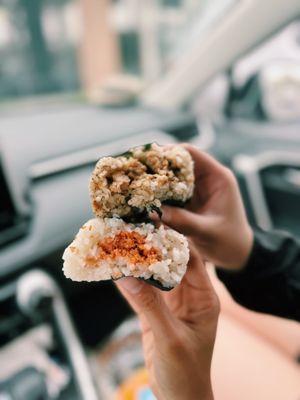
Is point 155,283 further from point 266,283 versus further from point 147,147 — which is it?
point 266,283

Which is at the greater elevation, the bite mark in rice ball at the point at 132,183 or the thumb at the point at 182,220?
the bite mark in rice ball at the point at 132,183

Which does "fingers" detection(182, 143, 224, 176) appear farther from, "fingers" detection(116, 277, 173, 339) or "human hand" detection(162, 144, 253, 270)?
"fingers" detection(116, 277, 173, 339)

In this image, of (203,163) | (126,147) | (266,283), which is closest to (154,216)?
(203,163)

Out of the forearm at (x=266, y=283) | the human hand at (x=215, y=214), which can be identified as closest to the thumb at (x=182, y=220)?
the human hand at (x=215, y=214)

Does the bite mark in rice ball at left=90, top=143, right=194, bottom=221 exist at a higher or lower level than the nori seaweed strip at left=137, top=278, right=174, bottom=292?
higher

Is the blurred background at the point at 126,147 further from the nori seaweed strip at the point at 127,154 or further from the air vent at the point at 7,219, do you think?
the nori seaweed strip at the point at 127,154

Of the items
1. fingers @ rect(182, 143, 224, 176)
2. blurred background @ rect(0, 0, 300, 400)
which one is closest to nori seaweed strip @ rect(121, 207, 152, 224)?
fingers @ rect(182, 143, 224, 176)
